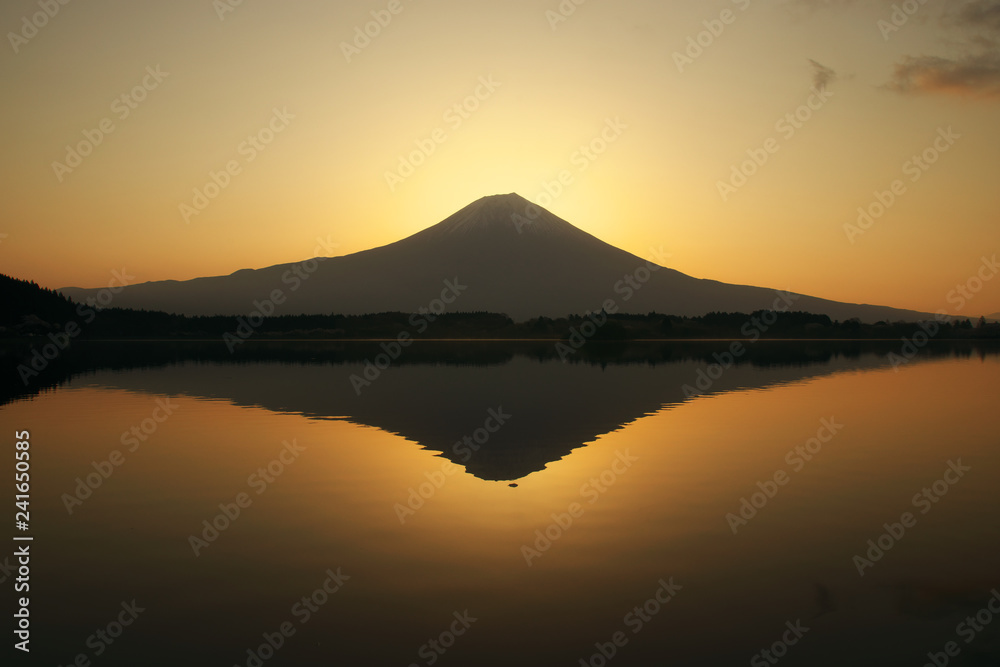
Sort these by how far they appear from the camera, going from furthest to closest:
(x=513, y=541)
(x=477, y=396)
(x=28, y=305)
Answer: (x=28, y=305) → (x=477, y=396) → (x=513, y=541)

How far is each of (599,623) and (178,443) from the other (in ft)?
41.9

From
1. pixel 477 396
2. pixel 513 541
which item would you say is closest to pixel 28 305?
pixel 477 396

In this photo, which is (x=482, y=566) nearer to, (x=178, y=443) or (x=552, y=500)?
(x=552, y=500)

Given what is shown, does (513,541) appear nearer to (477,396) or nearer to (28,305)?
(477,396)

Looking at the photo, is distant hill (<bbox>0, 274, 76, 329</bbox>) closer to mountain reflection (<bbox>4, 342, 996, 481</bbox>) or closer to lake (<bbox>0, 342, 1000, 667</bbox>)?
mountain reflection (<bbox>4, 342, 996, 481</bbox>)

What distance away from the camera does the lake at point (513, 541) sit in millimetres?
6301

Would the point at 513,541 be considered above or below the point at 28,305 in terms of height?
above

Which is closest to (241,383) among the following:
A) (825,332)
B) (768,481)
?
(768,481)

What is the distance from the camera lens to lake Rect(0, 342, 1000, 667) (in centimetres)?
630

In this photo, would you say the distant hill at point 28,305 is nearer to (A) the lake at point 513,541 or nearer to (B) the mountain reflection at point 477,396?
(B) the mountain reflection at point 477,396

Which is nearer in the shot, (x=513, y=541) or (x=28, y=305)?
(x=513, y=541)

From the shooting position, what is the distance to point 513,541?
29.1 ft

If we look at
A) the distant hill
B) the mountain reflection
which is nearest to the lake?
the mountain reflection

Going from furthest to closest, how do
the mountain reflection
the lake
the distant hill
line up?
the distant hill < the mountain reflection < the lake
